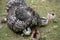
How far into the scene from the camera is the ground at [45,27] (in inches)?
142

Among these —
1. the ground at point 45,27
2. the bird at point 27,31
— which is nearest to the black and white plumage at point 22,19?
the bird at point 27,31

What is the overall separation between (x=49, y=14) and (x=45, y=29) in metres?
0.39

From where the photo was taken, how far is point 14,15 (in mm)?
3771

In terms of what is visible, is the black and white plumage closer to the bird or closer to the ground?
the bird

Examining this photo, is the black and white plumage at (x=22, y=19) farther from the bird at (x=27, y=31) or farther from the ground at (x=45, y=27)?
the ground at (x=45, y=27)

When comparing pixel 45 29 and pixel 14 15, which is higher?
pixel 14 15

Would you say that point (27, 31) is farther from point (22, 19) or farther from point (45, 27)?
point (45, 27)

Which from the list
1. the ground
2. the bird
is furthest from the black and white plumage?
the ground

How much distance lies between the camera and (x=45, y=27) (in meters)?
3.87

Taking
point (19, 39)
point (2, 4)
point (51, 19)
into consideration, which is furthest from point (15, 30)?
point (2, 4)

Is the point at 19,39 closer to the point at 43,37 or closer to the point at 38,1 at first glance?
the point at 43,37

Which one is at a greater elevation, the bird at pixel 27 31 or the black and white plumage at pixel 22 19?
the black and white plumage at pixel 22 19

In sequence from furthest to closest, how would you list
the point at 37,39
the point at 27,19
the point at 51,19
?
the point at 51,19
the point at 27,19
the point at 37,39

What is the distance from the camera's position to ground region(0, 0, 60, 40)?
3617 mm
